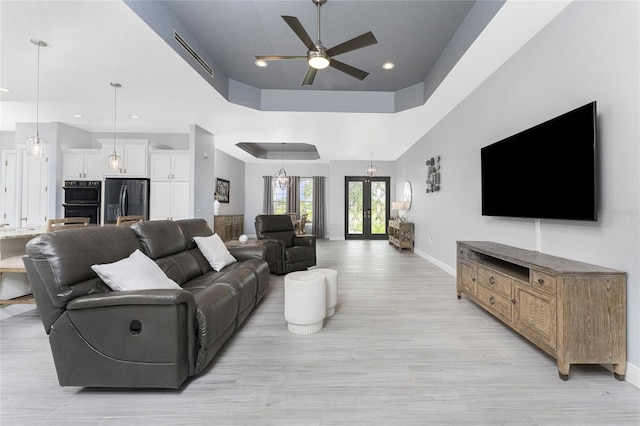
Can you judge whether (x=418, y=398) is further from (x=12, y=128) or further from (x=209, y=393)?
(x=12, y=128)

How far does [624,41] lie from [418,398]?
2.60 meters

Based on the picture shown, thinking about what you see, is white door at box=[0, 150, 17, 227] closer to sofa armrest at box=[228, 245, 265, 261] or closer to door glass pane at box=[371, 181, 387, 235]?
sofa armrest at box=[228, 245, 265, 261]

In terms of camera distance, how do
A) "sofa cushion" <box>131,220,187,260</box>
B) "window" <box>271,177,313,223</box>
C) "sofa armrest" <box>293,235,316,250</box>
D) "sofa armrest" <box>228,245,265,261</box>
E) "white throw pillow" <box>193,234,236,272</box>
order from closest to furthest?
1. "sofa cushion" <box>131,220,187,260</box>
2. "white throw pillow" <box>193,234,236,272</box>
3. "sofa armrest" <box>228,245,265,261</box>
4. "sofa armrest" <box>293,235,316,250</box>
5. "window" <box>271,177,313,223</box>

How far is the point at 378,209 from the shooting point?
9.52 metres

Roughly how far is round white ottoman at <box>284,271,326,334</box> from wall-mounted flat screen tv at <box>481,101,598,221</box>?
2.02m

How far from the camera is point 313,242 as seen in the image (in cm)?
504

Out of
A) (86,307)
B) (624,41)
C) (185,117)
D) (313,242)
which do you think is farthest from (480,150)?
(185,117)

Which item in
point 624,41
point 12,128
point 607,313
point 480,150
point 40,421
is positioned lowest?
point 40,421

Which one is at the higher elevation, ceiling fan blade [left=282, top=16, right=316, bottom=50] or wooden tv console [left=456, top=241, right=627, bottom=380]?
ceiling fan blade [left=282, top=16, right=316, bottom=50]

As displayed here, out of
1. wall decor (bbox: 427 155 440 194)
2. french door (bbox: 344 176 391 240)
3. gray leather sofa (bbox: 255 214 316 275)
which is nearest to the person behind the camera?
gray leather sofa (bbox: 255 214 316 275)

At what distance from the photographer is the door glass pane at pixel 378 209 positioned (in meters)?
9.50

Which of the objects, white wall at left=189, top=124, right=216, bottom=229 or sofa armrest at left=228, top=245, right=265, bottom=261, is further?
white wall at left=189, top=124, right=216, bottom=229

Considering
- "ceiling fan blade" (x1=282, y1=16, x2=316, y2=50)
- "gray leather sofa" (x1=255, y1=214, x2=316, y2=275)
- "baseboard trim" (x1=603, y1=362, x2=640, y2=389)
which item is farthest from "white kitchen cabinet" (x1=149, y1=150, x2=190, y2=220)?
"baseboard trim" (x1=603, y1=362, x2=640, y2=389)

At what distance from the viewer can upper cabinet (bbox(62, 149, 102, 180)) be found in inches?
219
